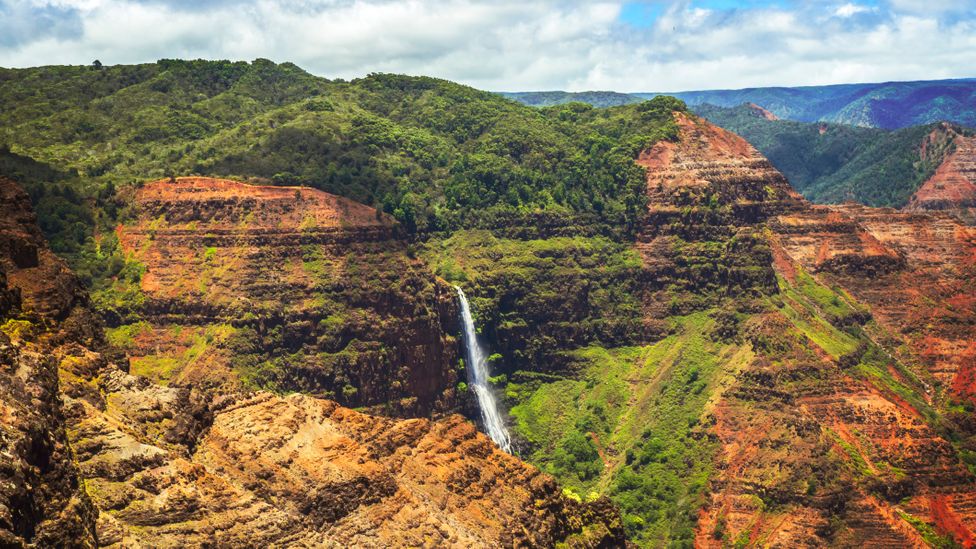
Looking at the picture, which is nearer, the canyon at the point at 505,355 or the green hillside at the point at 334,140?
the canyon at the point at 505,355

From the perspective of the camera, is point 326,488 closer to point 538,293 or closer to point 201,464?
point 201,464

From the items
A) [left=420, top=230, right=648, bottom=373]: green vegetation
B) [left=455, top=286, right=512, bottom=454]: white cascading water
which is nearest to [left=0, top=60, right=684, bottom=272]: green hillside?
[left=420, top=230, right=648, bottom=373]: green vegetation

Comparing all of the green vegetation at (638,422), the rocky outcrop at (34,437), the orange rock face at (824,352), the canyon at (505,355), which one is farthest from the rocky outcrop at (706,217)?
the rocky outcrop at (34,437)

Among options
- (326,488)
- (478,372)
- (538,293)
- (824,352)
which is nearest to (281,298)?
(478,372)

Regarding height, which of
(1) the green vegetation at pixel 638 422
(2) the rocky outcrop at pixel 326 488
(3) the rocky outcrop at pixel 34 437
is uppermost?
(3) the rocky outcrop at pixel 34 437

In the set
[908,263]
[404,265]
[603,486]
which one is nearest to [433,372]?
[404,265]

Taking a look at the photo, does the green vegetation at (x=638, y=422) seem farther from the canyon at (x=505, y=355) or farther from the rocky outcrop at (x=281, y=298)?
the rocky outcrop at (x=281, y=298)
